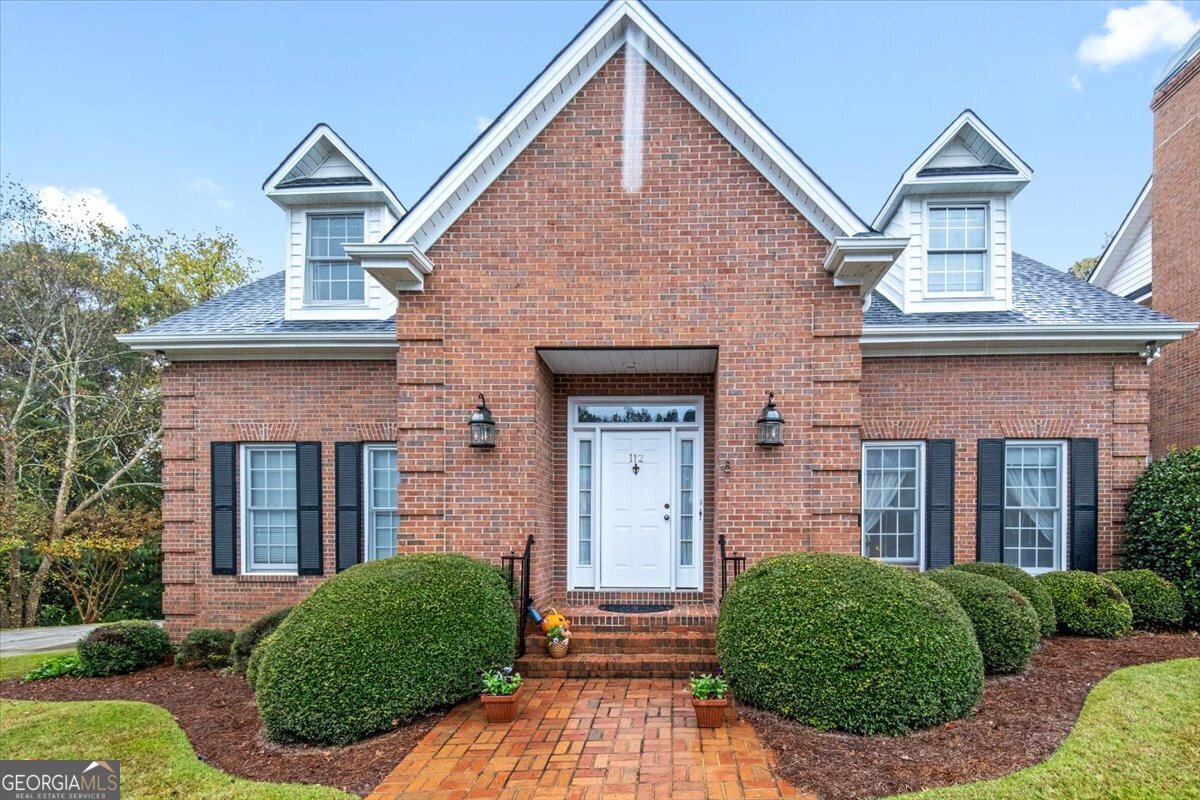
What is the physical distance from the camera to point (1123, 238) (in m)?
12.4

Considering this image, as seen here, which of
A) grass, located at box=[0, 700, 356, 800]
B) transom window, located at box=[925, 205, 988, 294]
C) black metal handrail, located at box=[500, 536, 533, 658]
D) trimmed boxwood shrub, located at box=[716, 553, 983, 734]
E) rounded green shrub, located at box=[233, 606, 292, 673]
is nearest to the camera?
grass, located at box=[0, 700, 356, 800]

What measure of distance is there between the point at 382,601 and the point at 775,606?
324 centimetres

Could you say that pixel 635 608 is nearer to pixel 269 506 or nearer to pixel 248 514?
pixel 269 506

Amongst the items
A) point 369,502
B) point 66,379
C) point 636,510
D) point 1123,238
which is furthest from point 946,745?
point 66,379

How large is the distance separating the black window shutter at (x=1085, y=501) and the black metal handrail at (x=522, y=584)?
7.49 metres

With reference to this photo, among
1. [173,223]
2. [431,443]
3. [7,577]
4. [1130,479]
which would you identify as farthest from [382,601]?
[173,223]

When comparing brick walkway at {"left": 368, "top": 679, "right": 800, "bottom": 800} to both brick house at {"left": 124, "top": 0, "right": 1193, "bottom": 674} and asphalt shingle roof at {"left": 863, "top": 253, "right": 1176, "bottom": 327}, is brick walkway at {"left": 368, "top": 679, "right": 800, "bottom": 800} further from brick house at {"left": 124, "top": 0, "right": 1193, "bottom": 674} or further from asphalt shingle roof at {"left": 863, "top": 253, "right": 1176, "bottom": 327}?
asphalt shingle roof at {"left": 863, "top": 253, "right": 1176, "bottom": 327}

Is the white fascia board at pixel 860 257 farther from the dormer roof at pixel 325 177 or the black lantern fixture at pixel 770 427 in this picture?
the dormer roof at pixel 325 177

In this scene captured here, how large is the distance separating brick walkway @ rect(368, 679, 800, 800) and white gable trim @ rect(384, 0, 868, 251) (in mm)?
4779

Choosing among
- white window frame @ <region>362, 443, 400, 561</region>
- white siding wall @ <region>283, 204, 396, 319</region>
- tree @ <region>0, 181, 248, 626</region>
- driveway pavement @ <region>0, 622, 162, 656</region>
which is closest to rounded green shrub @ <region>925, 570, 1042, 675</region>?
white window frame @ <region>362, 443, 400, 561</region>

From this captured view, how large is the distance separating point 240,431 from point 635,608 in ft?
20.1

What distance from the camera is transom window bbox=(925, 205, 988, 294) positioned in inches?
349

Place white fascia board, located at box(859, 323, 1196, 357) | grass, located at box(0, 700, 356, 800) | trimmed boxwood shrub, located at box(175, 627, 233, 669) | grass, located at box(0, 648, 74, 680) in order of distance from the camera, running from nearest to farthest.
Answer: grass, located at box(0, 700, 356, 800) < trimmed boxwood shrub, located at box(175, 627, 233, 669) < grass, located at box(0, 648, 74, 680) < white fascia board, located at box(859, 323, 1196, 357)

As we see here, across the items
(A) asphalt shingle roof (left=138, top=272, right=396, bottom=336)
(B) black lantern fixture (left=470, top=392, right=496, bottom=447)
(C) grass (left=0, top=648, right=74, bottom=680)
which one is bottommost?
(C) grass (left=0, top=648, right=74, bottom=680)
